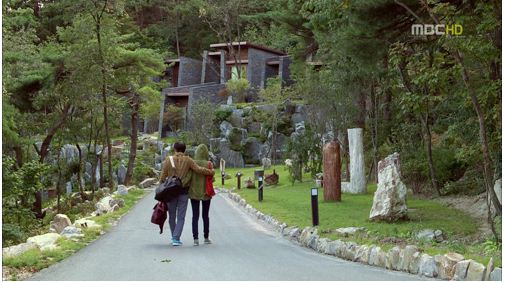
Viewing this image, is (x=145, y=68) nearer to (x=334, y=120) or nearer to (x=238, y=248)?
(x=334, y=120)

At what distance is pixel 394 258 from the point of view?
7.11 m

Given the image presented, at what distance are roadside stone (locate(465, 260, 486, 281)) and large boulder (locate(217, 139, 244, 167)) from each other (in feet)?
110

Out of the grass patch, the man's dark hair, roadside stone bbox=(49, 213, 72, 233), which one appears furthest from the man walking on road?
roadside stone bbox=(49, 213, 72, 233)

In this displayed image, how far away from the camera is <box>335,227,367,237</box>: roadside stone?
9.47 m

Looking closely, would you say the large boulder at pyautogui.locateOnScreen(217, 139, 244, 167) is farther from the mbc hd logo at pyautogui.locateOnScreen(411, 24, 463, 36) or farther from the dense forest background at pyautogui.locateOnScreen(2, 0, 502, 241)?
the mbc hd logo at pyautogui.locateOnScreen(411, 24, 463, 36)

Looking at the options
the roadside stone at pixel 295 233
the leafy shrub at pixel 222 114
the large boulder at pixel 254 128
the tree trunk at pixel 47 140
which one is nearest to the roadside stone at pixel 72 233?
the roadside stone at pixel 295 233

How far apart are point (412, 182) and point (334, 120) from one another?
5279 mm

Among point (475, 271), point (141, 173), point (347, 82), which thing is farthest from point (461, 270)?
point (141, 173)

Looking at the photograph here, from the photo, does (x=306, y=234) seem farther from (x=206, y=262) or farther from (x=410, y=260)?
(x=410, y=260)

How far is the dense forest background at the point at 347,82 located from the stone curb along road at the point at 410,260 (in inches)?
73.2

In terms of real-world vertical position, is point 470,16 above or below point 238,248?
above

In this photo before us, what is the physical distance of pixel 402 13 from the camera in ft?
36.4

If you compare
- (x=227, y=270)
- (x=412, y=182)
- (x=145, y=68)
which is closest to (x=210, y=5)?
(x=145, y=68)

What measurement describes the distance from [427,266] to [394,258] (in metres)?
0.54
